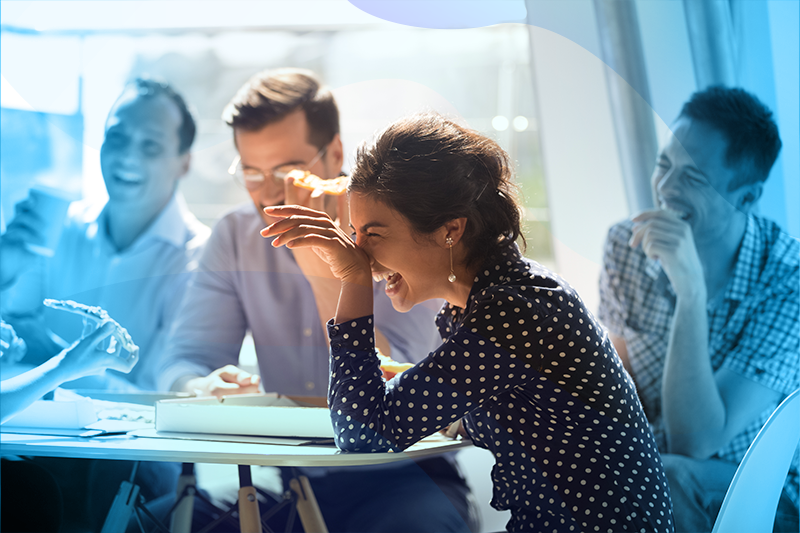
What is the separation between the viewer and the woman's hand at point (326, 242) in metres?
0.87

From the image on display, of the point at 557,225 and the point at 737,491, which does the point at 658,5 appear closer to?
the point at 557,225

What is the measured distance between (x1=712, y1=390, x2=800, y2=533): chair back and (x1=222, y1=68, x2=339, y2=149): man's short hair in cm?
126

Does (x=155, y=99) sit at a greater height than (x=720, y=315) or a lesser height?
greater

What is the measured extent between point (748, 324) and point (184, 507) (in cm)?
144

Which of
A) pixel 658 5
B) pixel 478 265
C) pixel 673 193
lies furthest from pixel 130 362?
pixel 658 5

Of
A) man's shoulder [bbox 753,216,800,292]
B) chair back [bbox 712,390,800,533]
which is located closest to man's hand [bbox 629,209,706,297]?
man's shoulder [bbox 753,216,800,292]

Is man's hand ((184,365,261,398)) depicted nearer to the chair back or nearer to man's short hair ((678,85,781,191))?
the chair back

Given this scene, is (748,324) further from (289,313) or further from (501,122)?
(501,122)

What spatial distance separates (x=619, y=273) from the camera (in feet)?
5.48

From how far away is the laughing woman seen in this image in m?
0.79

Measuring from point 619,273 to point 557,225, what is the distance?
45cm

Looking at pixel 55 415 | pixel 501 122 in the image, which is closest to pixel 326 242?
pixel 55 415

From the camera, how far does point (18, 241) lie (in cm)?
166

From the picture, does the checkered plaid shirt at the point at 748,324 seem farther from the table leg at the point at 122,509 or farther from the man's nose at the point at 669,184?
the table leg at the point at 122,509
